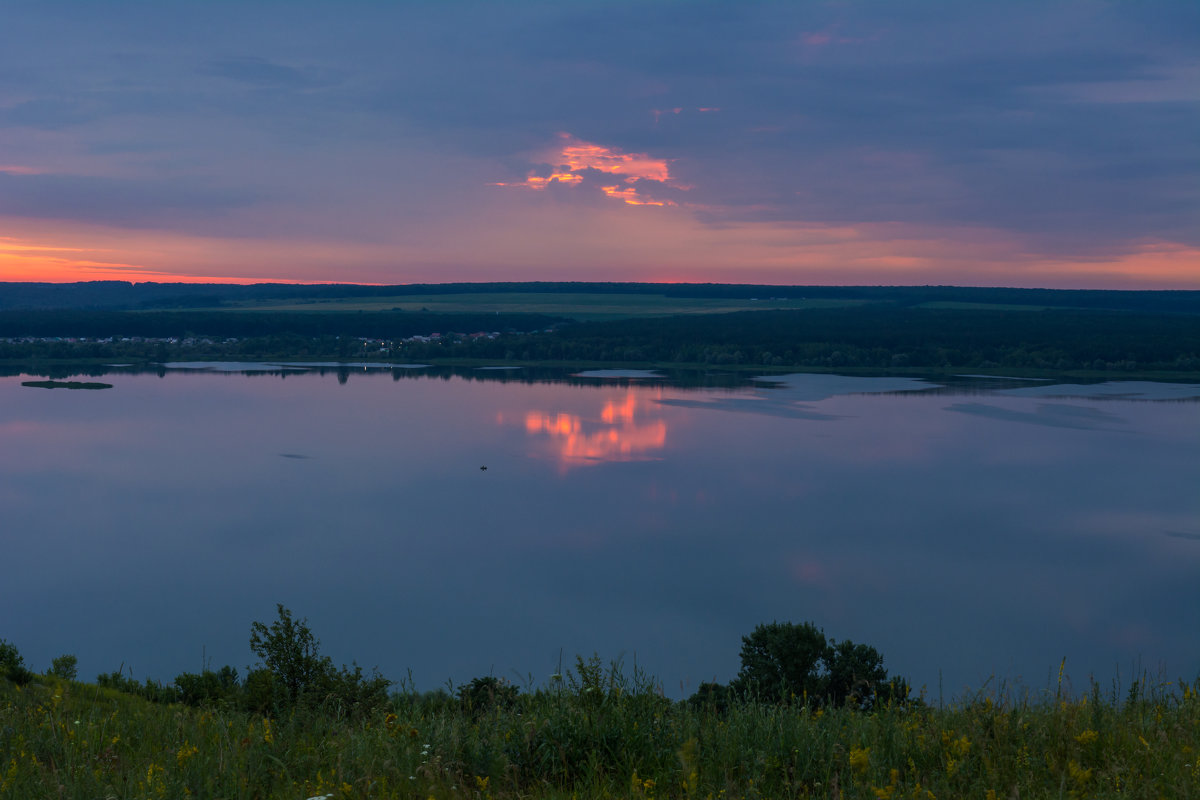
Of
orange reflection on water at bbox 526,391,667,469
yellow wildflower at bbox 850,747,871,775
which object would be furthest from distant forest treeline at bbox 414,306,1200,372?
yellow wildflower at bbox 850,747,871,775

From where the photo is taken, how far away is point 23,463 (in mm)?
48125

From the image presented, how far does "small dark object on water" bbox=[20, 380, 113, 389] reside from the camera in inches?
3258

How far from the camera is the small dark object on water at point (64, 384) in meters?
82.8

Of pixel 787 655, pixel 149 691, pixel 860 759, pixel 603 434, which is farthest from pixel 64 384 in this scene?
pixel 860 759

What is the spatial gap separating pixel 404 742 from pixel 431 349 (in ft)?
394

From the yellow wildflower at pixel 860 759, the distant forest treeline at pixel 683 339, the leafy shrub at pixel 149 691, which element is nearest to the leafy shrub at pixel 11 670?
the leafy shrub at pixel 149 691

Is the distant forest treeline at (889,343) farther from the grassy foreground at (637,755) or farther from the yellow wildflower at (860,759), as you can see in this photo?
the yellow wildflower at (860,759)

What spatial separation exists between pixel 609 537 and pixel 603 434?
24747 millimetres

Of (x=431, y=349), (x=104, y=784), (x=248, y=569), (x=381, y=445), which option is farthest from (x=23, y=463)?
(x=431, y=349)

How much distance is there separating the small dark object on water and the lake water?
55.1 ft

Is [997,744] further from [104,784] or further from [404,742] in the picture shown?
[104,784]

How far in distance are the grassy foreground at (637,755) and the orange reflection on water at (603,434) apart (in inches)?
1697

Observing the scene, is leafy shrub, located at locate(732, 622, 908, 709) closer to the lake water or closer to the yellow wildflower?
the lake water

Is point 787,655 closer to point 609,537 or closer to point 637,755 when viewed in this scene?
point 637,755
